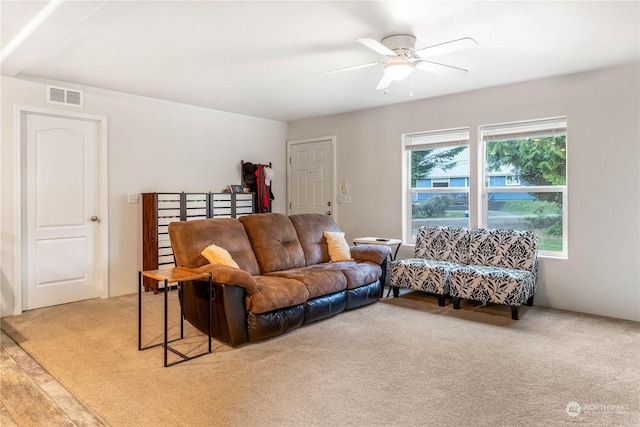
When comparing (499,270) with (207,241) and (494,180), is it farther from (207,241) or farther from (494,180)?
(207,241)

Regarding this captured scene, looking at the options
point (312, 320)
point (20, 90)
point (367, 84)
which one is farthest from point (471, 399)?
point (20, 90)

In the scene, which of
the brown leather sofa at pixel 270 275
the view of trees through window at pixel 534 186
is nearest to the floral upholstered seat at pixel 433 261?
the brown leather sofa at pixel 270 275

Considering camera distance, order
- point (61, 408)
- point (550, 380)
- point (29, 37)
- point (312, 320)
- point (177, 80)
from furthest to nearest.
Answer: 1. point (177, 80)
2. point (312, 320)
3. point (29, 37)
4. point (550, 380)
5. point (61, 408)

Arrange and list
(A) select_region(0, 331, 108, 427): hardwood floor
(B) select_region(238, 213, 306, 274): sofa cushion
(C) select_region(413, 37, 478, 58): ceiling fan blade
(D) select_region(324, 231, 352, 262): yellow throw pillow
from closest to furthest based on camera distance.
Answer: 1. (A) select_region(0, 331, 108, 427): hardwood floor
2. (C) select_region(413, 37, 478, 58): ceiling fan blade
3. (B) select_region(238, 213, 306, 274): sofa cushion
4. (D) select_region(324, 231, 352, 262): yellow throw pillow

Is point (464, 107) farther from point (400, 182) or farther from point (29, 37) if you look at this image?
point (29, 37)

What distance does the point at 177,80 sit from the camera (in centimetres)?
440

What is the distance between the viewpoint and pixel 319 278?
377 centimetres

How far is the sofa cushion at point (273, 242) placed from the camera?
4.07 metres

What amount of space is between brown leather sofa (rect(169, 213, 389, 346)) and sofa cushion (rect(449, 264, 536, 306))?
0.81 m

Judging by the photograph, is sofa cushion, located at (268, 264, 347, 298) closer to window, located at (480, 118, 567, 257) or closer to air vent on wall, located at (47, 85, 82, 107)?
window, located at (480, 118, 567, 257)

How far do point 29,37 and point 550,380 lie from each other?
14.0 feet

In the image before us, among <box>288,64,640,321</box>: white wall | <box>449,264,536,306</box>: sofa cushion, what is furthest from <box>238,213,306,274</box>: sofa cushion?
<box>288,64,640,321</box>: white wall

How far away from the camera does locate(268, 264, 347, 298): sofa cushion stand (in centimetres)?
367

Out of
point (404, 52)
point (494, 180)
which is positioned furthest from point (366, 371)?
point (494, 180)
